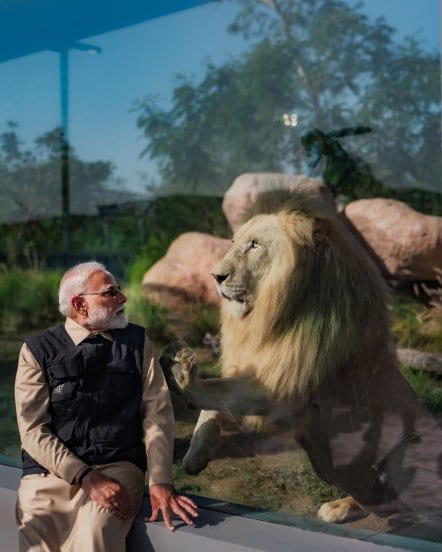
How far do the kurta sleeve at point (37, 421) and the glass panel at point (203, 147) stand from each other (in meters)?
1.15

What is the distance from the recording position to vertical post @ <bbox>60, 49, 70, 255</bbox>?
20.3 ft

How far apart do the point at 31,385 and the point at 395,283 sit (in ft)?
11.5

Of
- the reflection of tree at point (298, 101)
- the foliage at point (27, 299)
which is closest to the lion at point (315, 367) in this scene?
the foliage at point (27, 299)

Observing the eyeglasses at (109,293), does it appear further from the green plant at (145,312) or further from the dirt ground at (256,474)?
the green plant at (145,312)

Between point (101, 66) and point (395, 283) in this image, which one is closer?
point (395, 283)

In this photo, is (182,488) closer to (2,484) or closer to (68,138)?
(2,484)

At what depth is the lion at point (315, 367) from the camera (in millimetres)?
2664

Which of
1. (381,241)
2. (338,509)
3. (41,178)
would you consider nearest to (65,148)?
(41,178)

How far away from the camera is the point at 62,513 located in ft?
8.04

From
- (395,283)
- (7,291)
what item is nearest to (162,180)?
(7,291)

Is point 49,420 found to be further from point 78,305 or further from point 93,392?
point 78,305

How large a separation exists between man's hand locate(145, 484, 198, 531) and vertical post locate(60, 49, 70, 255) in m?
4.10

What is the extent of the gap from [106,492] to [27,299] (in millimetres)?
3358

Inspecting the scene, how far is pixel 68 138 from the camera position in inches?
263
